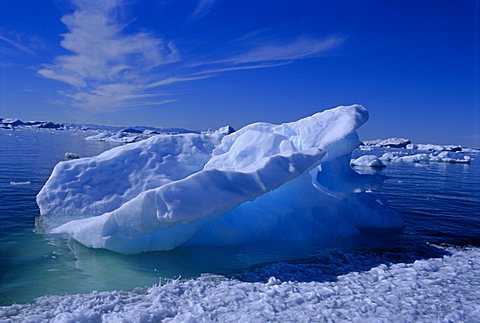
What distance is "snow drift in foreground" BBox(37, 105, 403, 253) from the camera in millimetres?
5633

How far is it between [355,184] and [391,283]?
12.5 ft

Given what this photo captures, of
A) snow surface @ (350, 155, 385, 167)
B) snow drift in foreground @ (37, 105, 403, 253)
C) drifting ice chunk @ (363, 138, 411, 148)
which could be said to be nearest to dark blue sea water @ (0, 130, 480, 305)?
snow drift in foreground @ (37, 105, 403, 253)

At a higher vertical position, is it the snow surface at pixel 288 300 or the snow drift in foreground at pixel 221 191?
the snow drift in foreground at pixel 221 191

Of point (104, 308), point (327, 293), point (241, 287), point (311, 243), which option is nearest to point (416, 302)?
point (327, 293)

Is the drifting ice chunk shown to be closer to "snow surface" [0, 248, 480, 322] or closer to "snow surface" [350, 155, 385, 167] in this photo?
"snow surface" [350, 155, 385, 167]

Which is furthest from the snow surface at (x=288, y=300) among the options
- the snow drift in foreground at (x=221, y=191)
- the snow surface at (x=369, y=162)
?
the snow surface at (x=369, y=162)

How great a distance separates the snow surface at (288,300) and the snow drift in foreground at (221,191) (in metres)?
1.29

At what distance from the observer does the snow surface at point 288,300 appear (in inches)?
147

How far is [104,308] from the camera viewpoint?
3.82 metres

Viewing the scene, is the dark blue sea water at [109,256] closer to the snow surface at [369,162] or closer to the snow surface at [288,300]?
the snow surface at [288,300]

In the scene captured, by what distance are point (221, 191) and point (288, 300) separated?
2047 millimetres

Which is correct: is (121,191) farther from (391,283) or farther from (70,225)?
(391,283)

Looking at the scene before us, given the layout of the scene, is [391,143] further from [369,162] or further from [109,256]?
[109,256]

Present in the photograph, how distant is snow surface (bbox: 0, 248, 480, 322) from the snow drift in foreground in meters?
1.29
